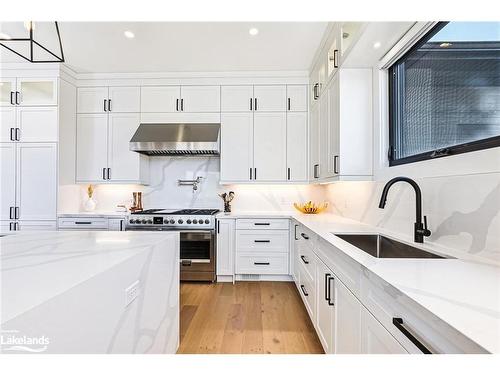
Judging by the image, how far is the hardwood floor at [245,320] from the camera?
6.34 feet

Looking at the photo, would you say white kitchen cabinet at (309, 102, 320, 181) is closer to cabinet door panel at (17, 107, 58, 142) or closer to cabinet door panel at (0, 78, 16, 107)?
cabinet door panel at (17, 107, 58, 142)

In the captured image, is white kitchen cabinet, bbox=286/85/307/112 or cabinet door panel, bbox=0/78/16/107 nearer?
cabinet door panel, bbox=0/78/16/107

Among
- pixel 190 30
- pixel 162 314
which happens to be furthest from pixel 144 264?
pixel 190 30

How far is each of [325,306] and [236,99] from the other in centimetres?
280

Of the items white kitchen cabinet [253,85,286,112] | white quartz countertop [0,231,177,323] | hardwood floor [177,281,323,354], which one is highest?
white kitchen cabinet [253,85,286,112]

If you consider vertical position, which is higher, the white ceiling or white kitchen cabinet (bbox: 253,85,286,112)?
the white ceiling

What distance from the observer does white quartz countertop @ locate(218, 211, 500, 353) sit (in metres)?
0.57

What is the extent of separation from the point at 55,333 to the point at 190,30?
9.03 feet

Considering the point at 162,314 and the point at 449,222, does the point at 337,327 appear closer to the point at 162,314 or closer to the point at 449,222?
the point at 449,222

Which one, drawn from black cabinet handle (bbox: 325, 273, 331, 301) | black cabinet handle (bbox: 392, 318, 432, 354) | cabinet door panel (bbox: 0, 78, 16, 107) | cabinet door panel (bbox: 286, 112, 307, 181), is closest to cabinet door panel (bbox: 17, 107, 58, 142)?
cabinet door panel (bbox: 0, 78, 16, 107)

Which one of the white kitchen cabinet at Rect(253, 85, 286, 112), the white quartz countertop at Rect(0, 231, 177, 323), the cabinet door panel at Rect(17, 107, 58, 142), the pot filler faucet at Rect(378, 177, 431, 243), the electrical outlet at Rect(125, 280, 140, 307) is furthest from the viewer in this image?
the white kitchen cabinet at Rect(253, 85, 286, 112)

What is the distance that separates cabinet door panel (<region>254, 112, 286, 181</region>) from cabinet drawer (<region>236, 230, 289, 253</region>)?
2.43 feet

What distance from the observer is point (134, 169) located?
3564 mm

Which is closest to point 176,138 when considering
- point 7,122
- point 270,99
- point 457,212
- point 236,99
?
point 236,99
